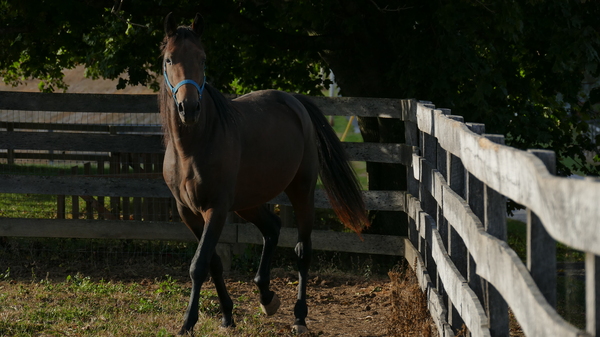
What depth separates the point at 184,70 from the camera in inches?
171

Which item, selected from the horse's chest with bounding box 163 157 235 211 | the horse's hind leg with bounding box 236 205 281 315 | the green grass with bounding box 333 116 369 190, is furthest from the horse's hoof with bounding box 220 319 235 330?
the green grass with bounding box 333 116 369 190

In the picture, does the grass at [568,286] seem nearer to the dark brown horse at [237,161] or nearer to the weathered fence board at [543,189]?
the dark brown horse at [237,161]

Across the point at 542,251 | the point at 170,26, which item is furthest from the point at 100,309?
the point at 542,251

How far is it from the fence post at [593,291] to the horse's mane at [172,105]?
3550 mm

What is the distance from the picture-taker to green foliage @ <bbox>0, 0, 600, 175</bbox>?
6871 millimetres

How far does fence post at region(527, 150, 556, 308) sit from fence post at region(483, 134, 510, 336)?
2.07 ft

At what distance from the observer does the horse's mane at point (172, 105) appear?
4559 millimetres

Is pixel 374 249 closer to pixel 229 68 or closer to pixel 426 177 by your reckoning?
pixel 426 177

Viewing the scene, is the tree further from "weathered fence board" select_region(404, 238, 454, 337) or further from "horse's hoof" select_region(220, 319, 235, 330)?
"horse's hoof" select_region(220, 319, 235, 330)

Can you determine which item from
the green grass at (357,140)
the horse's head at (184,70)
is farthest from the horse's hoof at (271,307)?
the green grass at (357,140)

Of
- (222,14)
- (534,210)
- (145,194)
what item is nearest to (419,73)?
(222,14)

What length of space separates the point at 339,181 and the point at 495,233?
343 cm

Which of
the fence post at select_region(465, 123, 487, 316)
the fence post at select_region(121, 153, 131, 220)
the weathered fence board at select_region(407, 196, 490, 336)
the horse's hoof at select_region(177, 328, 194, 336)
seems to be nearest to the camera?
the weathered fence board at select_region(407, 196, 490, 336)

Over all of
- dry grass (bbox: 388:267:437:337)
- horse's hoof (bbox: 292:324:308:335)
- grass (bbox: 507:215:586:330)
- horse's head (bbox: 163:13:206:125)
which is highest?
horse's head (bbox: 163:13:206:125)
